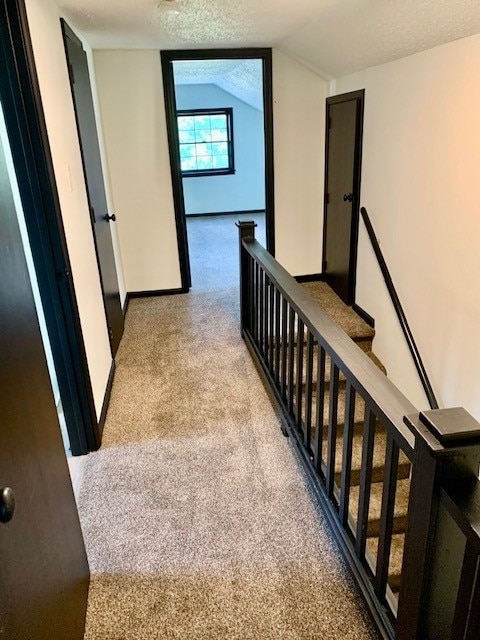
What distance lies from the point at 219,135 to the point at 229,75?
5.06ft

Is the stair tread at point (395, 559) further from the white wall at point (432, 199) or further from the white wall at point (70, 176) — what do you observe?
the white wall at point (70, 176)

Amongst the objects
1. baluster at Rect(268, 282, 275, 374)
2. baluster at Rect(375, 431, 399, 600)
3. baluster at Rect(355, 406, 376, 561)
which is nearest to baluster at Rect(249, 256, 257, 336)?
baluster at Rect(268, 282, 275, 374)

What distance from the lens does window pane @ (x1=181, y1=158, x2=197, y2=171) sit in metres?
8.02

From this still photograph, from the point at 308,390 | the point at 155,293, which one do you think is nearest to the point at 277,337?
the point at 308,390

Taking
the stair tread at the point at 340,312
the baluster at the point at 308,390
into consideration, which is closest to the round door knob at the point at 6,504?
the baluster at the point at 308,390

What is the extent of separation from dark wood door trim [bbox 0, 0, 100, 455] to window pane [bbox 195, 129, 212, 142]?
6437 millimetres

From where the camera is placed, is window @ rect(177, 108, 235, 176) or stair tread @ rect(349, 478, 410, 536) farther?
window @ rect(177, 108, 235, 176)

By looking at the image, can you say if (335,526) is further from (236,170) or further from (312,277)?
(236,170)

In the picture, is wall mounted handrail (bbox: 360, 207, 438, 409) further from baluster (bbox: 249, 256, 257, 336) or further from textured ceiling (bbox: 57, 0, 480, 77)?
textured ceiling (bbox: 57, 0, 480, 77)

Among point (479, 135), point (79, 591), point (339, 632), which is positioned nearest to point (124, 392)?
point (79, 591)

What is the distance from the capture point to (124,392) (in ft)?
9.54

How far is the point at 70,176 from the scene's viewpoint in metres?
2.39

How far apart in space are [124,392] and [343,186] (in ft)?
8.71

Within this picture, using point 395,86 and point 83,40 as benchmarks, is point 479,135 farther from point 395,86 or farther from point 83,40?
point 83,40
